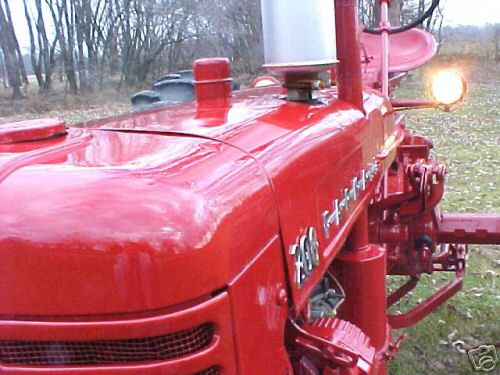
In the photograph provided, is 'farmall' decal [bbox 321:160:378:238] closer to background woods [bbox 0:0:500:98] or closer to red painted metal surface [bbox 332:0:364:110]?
red painted metal surface [bbox 332:0:364:110]

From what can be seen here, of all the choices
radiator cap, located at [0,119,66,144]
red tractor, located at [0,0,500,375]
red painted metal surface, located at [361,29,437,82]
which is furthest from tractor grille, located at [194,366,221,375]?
red painted metal surface, located at [361,29,437,82]

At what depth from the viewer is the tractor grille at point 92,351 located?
34.6 inches

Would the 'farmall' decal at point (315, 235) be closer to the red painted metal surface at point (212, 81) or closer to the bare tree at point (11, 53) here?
the red painted metal surface at point (212, 81)

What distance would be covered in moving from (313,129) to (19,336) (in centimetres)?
80

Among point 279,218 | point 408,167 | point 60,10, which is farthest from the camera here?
point 60,10

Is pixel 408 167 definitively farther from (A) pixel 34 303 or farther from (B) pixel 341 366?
(A) pixel 34 303

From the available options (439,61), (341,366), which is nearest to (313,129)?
(341,366)

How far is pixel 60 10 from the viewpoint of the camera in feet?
52.1

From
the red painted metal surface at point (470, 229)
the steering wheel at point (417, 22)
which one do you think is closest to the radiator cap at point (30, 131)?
the steering wheel at point (417, 22)

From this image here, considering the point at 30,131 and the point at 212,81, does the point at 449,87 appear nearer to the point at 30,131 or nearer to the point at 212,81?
the point at 212,81

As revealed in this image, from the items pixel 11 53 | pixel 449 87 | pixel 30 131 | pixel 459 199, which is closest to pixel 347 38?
pixel 30 131

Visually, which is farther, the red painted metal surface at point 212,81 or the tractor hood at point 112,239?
the red painted metal surface at point 212,81

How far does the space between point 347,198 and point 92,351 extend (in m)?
0.89

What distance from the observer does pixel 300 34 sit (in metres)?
1.59
